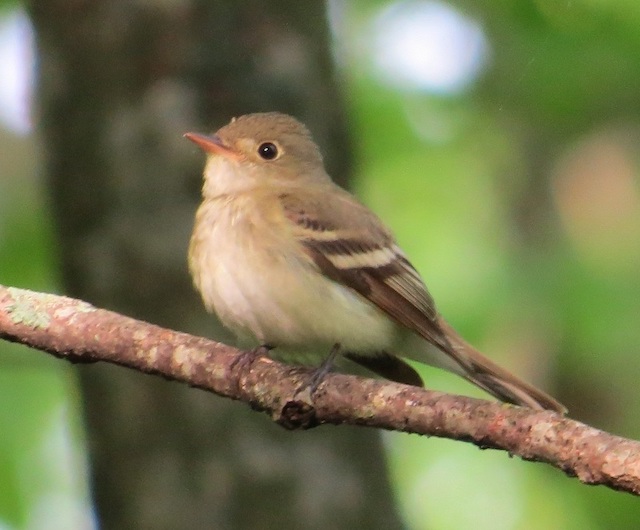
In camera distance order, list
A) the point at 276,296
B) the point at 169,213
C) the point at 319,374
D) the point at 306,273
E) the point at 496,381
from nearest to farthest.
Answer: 1. the point at 319,374
2. the point at 276,296
3. the point at 306,273
4. the point at 496,381
5. the point at 169,213

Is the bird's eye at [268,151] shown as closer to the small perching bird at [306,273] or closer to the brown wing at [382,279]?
the small perching bird at [306,273]

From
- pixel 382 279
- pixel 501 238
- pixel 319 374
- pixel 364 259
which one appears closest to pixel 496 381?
pixel 382 279

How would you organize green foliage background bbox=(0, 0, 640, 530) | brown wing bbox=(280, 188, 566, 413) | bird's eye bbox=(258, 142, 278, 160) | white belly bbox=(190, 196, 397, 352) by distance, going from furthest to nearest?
green foliage background bbox=(0, 0, 640, 530) < bird's eye bbox=(258, 142, 278, 160) < brown wing bbox=(280, 188, 566, 413) < white belly bbox=(190, 196, 397, 352)

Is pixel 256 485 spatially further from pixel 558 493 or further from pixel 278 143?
pixel 558 493

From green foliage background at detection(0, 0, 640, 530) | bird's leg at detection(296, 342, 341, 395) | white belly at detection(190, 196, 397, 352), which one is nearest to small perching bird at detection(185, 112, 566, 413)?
white belly at detection(190, 196, 397, 352)

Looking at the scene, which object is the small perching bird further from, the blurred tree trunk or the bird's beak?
the blurred tree trunk

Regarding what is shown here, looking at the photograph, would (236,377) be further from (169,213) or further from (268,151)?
(169,213)
